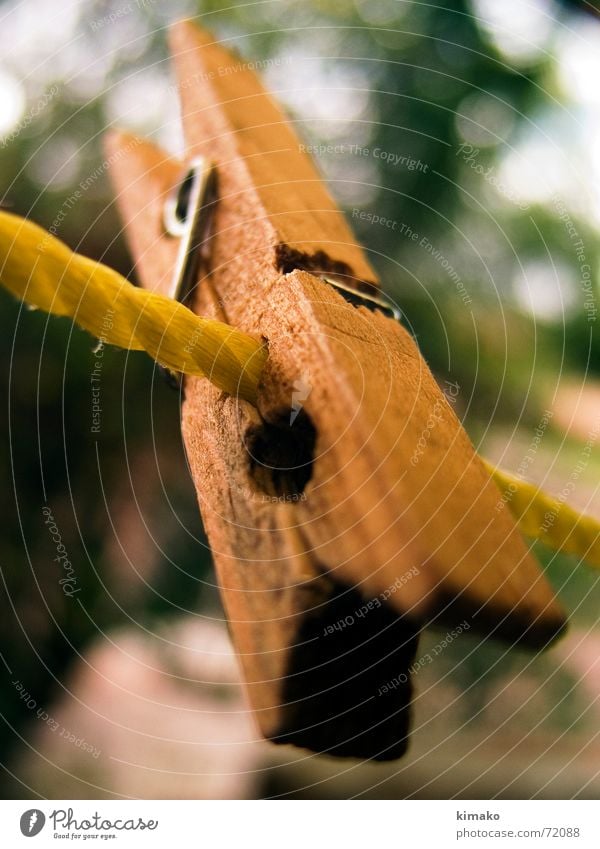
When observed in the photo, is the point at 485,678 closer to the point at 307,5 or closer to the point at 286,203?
the point at 286,203

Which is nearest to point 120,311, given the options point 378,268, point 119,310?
point 119,310

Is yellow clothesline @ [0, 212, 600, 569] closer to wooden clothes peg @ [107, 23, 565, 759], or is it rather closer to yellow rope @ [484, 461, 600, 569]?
wooden clothes peg @ [107, 23, 565, 759]

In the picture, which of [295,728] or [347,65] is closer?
[295,728]

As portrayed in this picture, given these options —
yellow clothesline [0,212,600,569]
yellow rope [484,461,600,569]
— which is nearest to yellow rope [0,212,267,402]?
yellow clothesline [0,212,600,569]

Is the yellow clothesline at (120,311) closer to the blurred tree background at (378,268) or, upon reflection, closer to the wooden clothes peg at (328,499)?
the wooden clothes peg at (328,499)

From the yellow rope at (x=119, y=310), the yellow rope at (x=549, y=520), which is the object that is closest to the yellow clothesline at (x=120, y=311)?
the yellow rope at (x=119, y=310)

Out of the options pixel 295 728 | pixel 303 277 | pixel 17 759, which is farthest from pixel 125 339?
pixel 17 759

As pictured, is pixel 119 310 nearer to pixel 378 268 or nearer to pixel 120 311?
pixel 120 311
